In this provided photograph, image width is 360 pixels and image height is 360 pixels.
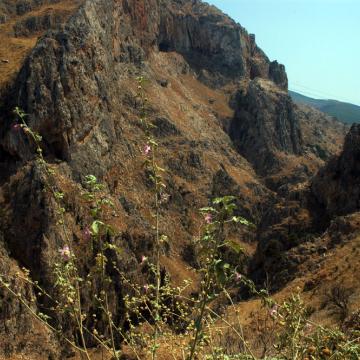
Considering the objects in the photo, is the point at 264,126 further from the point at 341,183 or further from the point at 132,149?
the point at 341,183

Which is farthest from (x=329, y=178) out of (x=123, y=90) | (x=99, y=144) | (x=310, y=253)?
(x=123, y=90)

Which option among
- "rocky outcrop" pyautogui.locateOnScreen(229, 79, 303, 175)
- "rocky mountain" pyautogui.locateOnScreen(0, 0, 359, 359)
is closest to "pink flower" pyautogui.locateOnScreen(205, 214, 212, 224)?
"rocky mountain" pyautogui.locateOnScreen(0, 0, 359, 359)

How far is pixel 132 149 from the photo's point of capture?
75.4 metres

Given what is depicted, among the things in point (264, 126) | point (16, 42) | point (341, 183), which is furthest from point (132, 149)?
point (264, 126)

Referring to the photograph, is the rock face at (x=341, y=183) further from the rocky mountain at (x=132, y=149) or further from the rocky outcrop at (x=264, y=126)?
the rocky outcrop at (x=264, y=126)

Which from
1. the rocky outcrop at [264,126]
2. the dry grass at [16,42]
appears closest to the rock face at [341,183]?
the dry grass at [16,42]

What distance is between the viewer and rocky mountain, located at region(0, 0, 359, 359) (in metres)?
47.7

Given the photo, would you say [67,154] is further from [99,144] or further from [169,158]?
[169,158]

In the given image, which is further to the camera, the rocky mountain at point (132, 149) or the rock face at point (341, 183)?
the rock face at point (341, 183)

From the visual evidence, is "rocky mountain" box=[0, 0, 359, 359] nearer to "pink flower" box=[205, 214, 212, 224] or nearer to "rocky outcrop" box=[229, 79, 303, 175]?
"rocky outcrop" box=[229, 79, 303, 175]

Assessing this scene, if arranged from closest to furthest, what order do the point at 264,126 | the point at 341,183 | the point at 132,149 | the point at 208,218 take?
the point at 208,218 → the point at 341,183 → the point at 132,149 → the point at 264,126

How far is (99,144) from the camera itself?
6619 cm

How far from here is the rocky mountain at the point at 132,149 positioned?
47.7 m

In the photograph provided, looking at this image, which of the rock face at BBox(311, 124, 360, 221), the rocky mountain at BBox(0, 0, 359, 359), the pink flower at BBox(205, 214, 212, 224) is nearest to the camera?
the pink flower at BBox(205, 214, 212, 224)
